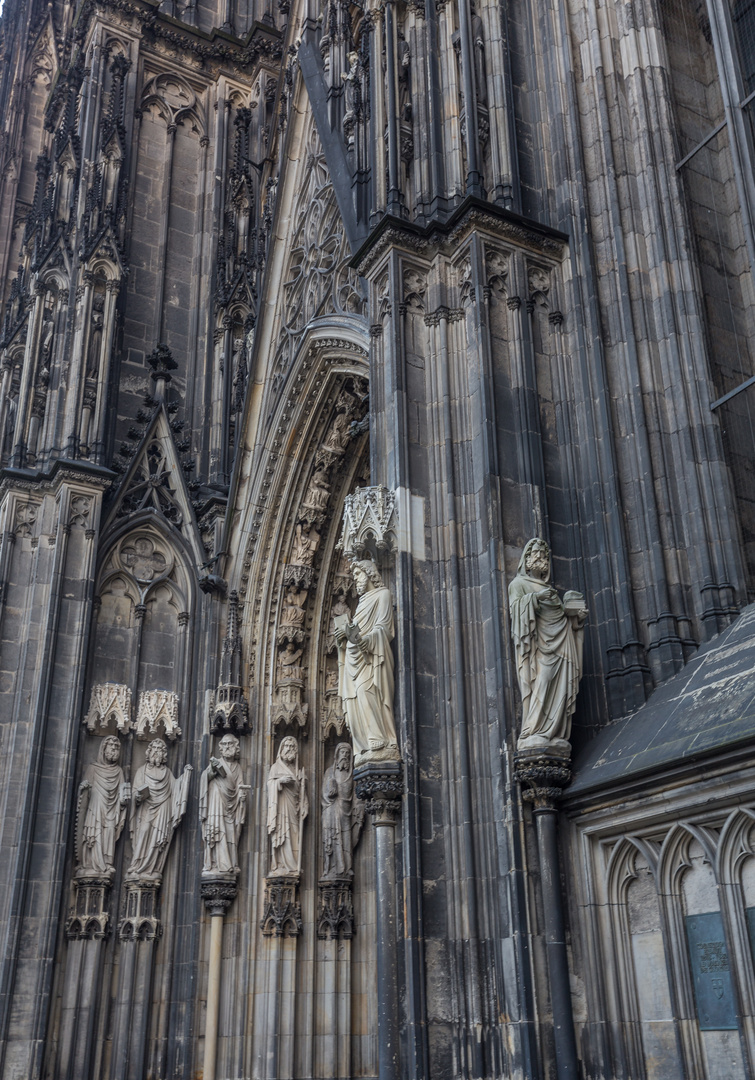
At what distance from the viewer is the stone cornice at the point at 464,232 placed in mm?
11016

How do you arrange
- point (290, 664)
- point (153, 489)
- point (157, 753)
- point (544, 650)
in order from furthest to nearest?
point (153, 489), point (290, 664), point (157, 753), point (544, 650)

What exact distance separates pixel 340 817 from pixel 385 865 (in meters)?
5.70

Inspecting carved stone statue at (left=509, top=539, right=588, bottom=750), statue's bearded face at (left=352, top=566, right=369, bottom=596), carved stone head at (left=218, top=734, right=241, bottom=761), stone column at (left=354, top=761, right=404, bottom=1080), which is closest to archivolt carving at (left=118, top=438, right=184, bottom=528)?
carved stone head at (left=218, top=734, right=241, bottom=761)

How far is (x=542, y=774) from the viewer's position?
8758 mm

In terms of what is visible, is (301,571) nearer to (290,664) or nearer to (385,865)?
(290,664)

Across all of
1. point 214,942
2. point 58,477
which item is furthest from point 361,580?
point 58,477

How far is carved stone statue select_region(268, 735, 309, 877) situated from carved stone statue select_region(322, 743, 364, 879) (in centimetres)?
32

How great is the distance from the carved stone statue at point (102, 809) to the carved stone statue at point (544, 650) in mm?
7717

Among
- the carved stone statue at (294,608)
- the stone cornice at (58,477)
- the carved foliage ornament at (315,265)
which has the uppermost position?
the carved foliage ornament at (315,265)

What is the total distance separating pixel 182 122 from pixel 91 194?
3395 mm

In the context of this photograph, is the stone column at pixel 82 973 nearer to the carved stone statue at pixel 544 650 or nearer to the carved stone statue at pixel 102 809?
the carved stone statue at pixel 102 809

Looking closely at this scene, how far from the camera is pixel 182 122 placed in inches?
835

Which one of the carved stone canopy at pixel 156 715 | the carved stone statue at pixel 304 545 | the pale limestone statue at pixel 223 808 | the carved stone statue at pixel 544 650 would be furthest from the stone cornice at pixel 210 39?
the carved stone statue at pixel 544 650

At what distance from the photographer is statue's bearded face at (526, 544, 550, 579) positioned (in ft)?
30.9
